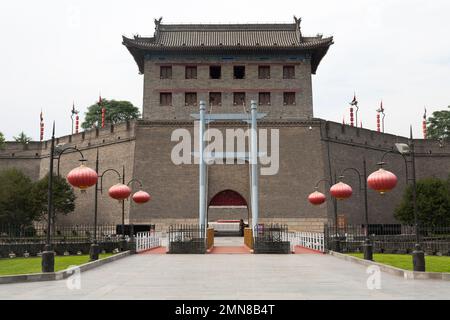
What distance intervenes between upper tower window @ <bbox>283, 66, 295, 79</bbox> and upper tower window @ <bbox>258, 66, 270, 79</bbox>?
1249 mm

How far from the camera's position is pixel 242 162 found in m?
37.7

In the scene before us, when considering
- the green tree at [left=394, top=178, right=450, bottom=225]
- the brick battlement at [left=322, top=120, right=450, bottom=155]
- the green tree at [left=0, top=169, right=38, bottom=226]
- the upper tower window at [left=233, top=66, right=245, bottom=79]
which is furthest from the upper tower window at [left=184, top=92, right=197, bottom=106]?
the green tree at [left=394, top=178, right=450, bottom=225]

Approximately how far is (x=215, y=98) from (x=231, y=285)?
27797mm

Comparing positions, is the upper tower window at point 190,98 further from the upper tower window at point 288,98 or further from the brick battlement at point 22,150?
the brick battlement at point 22,150

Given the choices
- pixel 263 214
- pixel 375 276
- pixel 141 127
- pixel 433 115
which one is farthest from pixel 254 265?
pixel 433 115

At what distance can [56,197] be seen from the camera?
36.7 m

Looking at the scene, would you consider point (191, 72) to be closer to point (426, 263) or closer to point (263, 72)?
point (263, 72)

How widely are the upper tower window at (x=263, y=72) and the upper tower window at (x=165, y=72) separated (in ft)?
21.7

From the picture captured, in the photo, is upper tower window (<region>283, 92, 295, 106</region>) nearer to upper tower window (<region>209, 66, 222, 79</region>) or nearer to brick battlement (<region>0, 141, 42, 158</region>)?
upper tower window (<region>209, 66, 222, 79</region>)

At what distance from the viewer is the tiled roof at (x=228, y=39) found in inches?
1462

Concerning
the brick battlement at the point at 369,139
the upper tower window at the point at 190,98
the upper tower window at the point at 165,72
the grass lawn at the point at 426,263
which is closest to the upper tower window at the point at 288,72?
the brick battlement at the point at 369,139

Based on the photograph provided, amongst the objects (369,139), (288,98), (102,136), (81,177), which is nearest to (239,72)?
(288,98)

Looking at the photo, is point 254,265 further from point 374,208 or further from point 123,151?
point 374,208

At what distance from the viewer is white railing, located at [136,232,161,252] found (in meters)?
23.3
